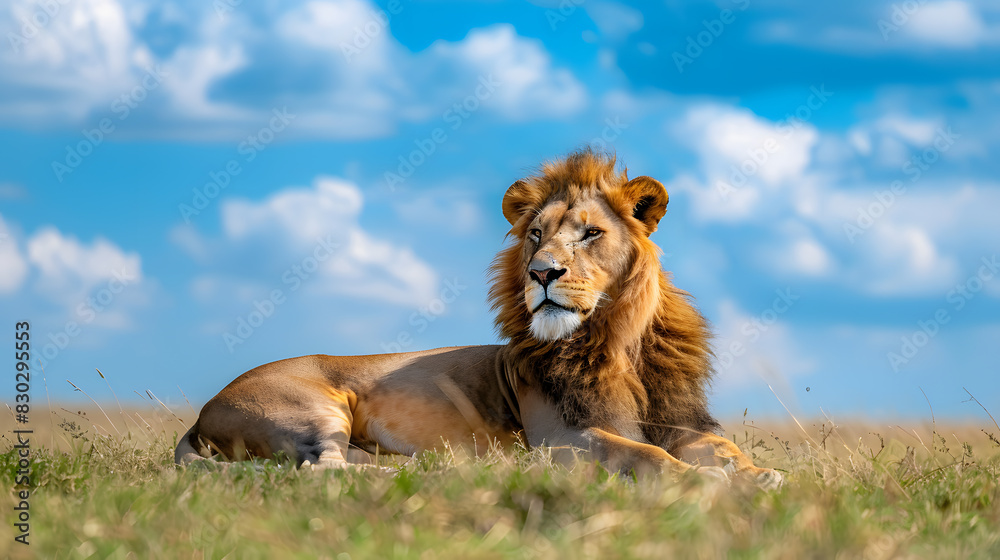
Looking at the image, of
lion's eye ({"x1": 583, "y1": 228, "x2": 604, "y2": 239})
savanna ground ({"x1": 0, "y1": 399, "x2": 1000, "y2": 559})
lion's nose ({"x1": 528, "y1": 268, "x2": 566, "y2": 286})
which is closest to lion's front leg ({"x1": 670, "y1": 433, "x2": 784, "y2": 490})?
savanna ground ({"x1": 0, "y1": 399, "x2": 1000, "y2": 559})

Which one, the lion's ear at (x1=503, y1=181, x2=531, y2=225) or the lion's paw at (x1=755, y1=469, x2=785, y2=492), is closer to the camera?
the lion's paw at (x1=755, y1=469, x2=785, y2=492)

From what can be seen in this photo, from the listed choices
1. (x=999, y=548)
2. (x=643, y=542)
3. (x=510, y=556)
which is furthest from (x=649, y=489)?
(x=999, y=548)

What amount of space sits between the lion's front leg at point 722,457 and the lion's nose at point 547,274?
137 centimetres

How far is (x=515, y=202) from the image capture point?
6.41 metres

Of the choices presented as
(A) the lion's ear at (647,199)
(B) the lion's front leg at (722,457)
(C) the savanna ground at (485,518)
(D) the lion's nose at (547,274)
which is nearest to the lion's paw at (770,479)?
(B) the lion's front leg at (722,457)

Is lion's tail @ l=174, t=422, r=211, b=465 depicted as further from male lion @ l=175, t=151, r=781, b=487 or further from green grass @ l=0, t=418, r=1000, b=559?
green grass @ l=0, t=418, r=1000, b=559

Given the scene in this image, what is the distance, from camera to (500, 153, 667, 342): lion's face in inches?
215

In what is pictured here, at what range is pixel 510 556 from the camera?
8.63 ft

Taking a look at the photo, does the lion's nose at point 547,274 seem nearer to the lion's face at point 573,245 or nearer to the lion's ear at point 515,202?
the lion's face at point 573,245

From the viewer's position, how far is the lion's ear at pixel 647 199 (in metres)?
5.98

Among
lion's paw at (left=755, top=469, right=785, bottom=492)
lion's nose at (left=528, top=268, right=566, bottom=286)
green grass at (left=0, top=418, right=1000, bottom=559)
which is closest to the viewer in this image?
green grass at (left=0, top=418, right=1000, bottom=559)

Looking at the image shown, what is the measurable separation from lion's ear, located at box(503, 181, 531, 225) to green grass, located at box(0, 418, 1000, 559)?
2.57 m

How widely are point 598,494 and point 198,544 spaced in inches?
57.4

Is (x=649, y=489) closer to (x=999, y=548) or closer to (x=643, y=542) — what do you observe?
(x=643, y=542)
